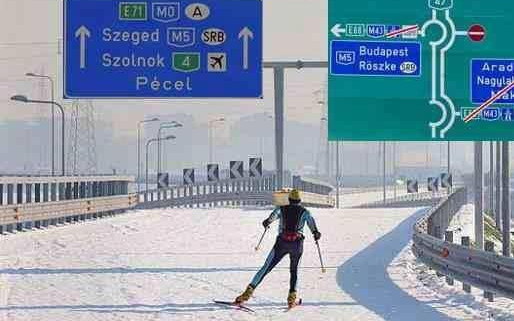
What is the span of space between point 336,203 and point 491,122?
56.8 metres

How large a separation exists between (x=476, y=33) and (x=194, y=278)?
7073mm

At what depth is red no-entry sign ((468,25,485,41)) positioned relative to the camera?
59.6 feet

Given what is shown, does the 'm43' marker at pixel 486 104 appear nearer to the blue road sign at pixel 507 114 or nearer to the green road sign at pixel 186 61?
the blue road sign at pixel 507 114

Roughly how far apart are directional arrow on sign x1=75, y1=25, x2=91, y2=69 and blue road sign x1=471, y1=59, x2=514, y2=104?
842cm

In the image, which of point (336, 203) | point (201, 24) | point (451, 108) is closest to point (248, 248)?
point (201, 24)

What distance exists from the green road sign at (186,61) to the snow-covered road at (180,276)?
4236 mm

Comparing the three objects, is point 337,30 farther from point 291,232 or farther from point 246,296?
point 246,296

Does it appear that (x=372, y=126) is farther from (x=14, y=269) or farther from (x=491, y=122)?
(x=14, y=269)

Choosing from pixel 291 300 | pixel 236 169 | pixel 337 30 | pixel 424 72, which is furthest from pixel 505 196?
pixel 236 169

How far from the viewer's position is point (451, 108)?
18.2m

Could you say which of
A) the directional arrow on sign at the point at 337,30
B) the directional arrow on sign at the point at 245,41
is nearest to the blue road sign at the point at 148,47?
the directional arrow on sign at the point at 245,41

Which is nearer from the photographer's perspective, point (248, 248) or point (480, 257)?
point (480, 257)

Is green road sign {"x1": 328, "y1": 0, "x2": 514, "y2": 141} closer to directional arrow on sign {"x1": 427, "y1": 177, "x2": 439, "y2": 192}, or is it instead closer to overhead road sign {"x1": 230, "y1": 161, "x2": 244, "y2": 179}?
overhead road sign {"x1": 230, "y1": 161, "x2": 244, "y2": 179}

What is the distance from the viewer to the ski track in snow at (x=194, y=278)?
13.2 m
